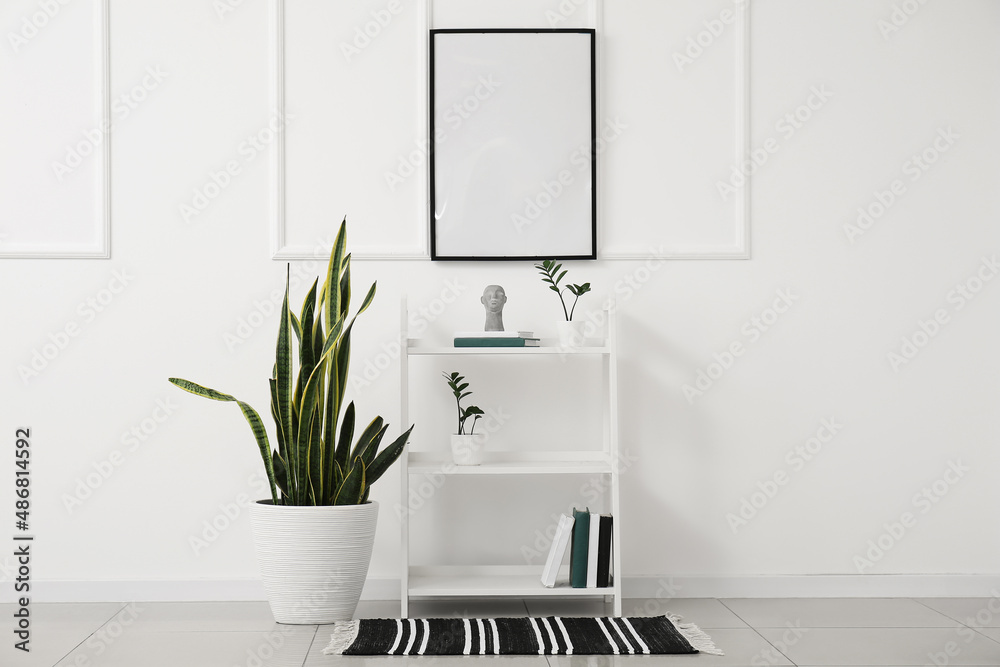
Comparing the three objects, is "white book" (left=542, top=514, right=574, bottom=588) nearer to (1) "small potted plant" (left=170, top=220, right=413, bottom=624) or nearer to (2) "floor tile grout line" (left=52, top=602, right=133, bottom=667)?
(1) "small potted plant" (left=170, top=220, right=413, bottom=624)

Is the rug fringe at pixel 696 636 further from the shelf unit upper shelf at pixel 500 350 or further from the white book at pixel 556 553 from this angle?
the shelf unit upper shelf at pixel 500 350

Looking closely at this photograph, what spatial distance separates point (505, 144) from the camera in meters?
2.65

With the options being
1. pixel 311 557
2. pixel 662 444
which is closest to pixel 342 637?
pixel 311 557

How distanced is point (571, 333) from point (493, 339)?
222mm

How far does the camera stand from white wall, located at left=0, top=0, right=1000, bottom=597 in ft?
8.62

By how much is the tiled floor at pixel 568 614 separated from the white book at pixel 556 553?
0.14m

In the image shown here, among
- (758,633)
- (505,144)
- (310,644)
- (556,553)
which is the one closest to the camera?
(310,644)

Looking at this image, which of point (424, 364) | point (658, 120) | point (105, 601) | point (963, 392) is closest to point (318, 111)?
point (424, 364)

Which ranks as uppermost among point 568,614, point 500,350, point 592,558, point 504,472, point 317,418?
point 500,350

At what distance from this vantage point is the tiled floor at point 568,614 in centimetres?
198

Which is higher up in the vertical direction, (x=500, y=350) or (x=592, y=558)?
(x=500, y=350)

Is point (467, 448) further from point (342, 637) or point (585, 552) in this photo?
point (342, 637)

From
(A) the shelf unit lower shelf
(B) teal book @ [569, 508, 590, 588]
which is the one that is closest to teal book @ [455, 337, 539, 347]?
(B) teal book @ [569, 508, 590, 588]

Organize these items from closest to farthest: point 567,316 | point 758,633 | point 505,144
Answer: point 758,633 → point 567,316 → point 505,144
